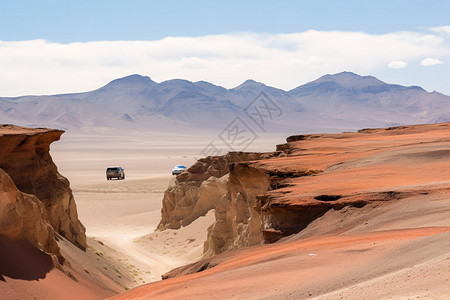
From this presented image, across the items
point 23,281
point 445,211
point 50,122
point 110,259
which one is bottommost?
point 110,259

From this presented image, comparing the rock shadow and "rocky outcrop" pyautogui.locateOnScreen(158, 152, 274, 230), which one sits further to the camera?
"rocky outcrop" pyautogui.locateOnScreen(158, 152, 274, 230)

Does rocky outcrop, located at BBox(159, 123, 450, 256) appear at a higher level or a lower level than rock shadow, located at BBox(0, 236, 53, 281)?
higher

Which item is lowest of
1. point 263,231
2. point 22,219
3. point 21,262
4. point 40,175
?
point 21,262

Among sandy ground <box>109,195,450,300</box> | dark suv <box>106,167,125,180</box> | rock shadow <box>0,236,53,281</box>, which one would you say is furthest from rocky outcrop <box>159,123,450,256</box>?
dark suv <box>106,167,125,180</box>

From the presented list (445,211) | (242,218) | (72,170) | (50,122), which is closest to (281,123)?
(50,122)

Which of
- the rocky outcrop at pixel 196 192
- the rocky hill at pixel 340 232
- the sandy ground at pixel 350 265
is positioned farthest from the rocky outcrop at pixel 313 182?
the rocky outcrop at pixel 196 192

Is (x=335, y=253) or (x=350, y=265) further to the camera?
(x=335, y=253)

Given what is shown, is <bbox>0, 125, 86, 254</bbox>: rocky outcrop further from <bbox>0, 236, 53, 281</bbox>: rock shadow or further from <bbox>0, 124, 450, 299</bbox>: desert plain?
<bbox>0, 236, 53, 281</bbox>: rock shadow

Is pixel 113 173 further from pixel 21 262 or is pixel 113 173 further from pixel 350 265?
pixel 350 265

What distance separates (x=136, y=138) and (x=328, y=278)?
168086 mm

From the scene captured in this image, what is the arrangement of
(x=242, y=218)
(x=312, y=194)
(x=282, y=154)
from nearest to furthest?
(x=312, y=194)
(x=282, y=154)
(x=242, y=218)

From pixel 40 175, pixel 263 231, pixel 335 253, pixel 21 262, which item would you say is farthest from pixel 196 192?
pixel 335 253

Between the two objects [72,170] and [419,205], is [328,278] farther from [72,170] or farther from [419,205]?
[72,170]

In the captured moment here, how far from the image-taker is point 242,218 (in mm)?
21297
